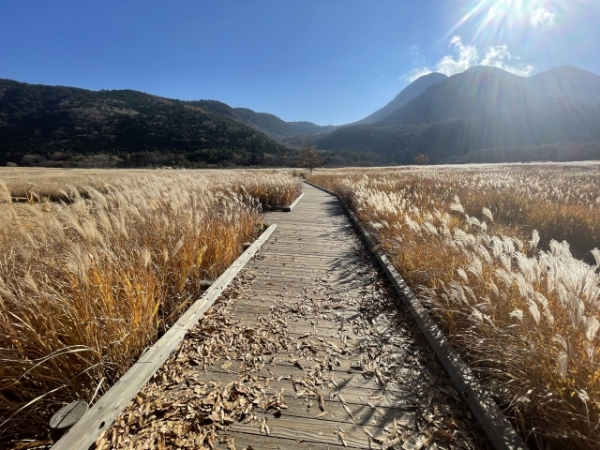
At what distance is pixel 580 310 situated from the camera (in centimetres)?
168

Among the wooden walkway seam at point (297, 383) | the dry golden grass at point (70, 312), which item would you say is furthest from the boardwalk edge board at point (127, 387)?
the dry golden grass at point (70, 312)

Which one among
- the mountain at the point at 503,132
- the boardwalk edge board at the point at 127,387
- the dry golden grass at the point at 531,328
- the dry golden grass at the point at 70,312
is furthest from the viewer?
the mountain at the point at 503,132

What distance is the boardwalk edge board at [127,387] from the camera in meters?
1.52

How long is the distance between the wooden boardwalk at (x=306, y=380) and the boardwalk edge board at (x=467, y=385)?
7 centimetres

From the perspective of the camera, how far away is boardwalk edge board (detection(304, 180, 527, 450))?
1720 millimetres

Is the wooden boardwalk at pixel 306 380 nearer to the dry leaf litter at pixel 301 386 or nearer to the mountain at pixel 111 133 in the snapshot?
the dry leaf litter at pixel 301 386

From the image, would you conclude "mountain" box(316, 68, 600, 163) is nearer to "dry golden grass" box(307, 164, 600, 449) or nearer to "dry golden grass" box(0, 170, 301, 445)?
"dry golden grass" box(307, 164, 600, 449)

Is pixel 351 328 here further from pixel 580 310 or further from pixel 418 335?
pixel 580 310

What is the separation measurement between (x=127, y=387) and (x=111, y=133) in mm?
128042

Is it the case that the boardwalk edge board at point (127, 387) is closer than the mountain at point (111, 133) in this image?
Yes

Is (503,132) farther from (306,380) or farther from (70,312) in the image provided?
(70,312)

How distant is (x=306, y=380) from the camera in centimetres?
234

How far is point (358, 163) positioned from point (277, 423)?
96.1 metres

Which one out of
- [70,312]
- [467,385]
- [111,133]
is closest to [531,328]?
[467,385]
